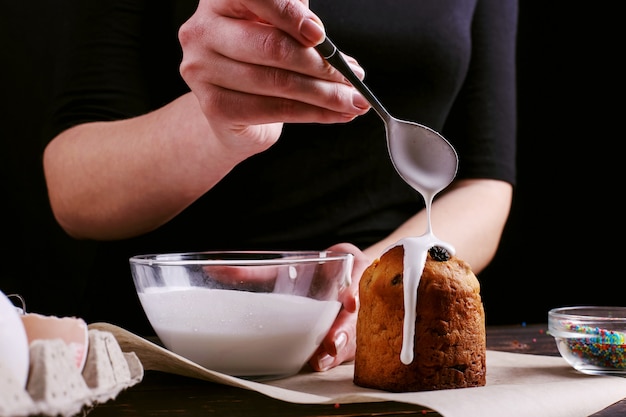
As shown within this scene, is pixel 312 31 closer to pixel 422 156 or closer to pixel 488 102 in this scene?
pixel 422 156

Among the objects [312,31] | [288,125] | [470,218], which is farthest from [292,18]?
[470,218]

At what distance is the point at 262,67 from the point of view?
0.77m

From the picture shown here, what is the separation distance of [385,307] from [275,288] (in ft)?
0.38

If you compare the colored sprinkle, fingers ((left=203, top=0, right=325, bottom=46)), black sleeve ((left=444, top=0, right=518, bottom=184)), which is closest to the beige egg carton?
fingers ((left=203, top=0, right=325, bottom=46))

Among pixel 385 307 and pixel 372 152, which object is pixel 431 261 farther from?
pixel 372 152

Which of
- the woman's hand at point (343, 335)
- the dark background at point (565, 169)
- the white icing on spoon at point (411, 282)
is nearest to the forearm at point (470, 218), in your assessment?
the woman's hand at point (343, 335)

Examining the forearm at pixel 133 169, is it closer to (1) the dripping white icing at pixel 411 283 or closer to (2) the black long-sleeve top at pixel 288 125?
(2) the black long-sleeve top at pixel 288 125

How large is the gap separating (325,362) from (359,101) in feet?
0.96

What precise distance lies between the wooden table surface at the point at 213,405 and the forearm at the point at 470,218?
0.57m

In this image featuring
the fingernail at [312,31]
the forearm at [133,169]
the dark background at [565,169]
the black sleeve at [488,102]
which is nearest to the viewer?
the fingernail at [312,31]

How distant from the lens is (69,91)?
50.9 inches

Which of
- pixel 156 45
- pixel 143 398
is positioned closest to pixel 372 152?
pixel 156 45

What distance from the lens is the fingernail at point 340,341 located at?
84cm

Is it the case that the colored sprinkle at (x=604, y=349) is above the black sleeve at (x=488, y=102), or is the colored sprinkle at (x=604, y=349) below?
below
